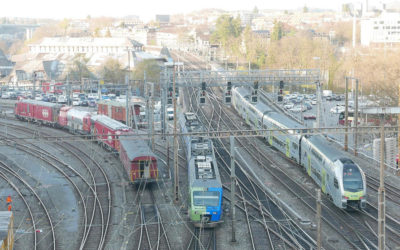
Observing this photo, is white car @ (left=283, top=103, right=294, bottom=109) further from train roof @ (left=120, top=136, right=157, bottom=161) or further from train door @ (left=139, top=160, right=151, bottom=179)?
train door @ (left=139, top=160, right=151, bottom=179)

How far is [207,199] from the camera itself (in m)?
19.3

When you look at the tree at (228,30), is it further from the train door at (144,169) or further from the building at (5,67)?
the train door at (144,169)

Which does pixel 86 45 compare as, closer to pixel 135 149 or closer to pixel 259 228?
pixel 135 149

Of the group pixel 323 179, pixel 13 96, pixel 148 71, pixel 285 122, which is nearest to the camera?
pixel 323 179

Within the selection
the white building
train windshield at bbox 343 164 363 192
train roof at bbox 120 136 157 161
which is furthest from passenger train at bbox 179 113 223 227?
the white building

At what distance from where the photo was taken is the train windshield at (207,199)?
19.3 m

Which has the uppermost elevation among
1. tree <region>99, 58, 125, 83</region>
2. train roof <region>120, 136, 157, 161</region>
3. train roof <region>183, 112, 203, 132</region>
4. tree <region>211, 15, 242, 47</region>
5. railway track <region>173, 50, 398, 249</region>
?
tree <region>211, 15, 242, 47</region>

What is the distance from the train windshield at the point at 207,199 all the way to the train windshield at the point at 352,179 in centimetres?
477

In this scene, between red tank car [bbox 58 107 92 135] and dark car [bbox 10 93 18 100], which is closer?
red tank car [bbox 58 107 92 135]

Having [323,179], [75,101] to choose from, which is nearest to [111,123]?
[323,179]

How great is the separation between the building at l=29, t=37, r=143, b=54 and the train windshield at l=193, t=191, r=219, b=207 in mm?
83443

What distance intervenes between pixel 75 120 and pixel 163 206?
17.9 m

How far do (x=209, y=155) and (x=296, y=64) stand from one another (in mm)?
40352

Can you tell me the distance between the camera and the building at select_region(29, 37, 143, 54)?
343 ft
